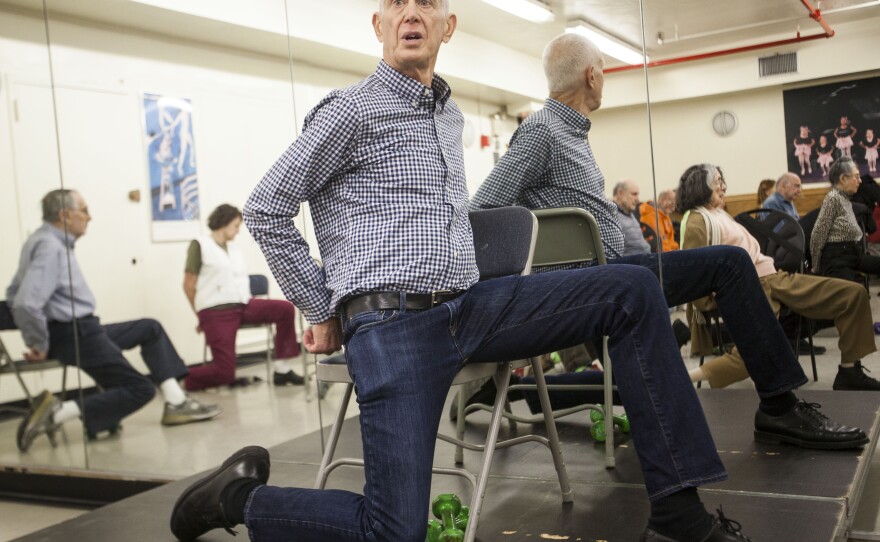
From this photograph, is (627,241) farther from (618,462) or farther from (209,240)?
(209,240)

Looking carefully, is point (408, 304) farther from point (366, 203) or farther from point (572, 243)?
point (572, 243)

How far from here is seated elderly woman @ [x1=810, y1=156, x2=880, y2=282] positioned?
94.7 inches

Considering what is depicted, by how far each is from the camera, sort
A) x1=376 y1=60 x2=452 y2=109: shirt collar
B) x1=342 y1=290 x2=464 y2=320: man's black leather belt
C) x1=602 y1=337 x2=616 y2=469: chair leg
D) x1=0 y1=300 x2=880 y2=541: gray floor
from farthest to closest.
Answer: x1=0 y1=300 x2=880 y2=541: gray floor < x1=602 y1=337 x2=616 y2=469: chair leg < x1=376 y1=60 x2=452 y2=109: shirt collar < x1=342 y1=290 x2=464 y2=320: man's black leather belt

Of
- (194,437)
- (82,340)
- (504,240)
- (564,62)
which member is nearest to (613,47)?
(564,62)

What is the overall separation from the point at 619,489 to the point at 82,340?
242cm

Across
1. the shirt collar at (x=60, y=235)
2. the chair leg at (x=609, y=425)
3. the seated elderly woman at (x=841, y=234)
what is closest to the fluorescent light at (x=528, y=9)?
the seated elderly woman at (x=841, y=234)

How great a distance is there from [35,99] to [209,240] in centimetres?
96

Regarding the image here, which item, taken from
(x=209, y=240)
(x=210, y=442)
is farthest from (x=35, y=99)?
(x=210, y=442)

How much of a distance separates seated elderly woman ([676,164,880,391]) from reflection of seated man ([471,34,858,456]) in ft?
0.33

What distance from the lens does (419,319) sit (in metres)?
1.58

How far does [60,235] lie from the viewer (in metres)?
3.40

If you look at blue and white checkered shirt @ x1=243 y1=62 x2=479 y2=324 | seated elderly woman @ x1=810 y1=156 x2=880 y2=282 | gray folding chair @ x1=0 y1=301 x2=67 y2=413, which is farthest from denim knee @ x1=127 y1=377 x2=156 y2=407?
seated elderly woman @ x1=810 y1=156 x2=880 y2=282

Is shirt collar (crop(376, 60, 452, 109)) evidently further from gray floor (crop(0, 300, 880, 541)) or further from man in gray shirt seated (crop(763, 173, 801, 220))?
gray floor (crop(0, 300, 880, 541))

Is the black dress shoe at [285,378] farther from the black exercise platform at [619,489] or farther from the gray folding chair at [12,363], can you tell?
the gray folding chair at [12,363]
